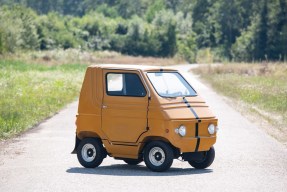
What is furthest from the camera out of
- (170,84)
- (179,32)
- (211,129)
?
(179,32)

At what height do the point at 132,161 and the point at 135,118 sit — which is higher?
the point at 135,118

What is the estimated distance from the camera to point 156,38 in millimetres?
145625

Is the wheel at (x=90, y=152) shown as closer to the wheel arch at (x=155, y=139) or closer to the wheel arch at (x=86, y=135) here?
the wheel arch at (x=86, y=135)

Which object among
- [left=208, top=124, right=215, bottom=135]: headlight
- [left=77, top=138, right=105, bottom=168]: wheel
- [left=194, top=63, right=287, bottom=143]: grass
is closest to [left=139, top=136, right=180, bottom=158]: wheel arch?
[left=208, top=124, right=215, bottom=135]: headlight

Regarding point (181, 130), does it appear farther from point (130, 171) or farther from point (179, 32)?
point (179, 32)

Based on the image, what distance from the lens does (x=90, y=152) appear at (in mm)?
15039

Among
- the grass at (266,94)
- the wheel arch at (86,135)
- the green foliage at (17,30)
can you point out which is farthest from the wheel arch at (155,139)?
the green foliage at (17,30)

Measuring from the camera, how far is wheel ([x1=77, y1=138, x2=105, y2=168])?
1491cm

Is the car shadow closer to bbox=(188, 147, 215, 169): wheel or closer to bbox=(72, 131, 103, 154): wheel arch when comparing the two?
bbox=(188, 147, 215, 169): wheel

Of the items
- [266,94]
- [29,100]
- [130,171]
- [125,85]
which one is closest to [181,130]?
[130,171]

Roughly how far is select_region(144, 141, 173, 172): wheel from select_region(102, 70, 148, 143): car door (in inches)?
12.9

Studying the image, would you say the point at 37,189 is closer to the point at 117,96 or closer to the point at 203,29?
the point at 117,96

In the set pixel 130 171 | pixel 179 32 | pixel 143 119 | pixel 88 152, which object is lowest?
pixel 130 171

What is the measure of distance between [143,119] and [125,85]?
2.74ft
